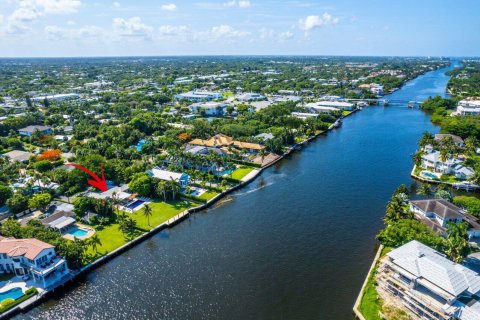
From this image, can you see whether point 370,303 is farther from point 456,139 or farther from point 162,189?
point 456,139

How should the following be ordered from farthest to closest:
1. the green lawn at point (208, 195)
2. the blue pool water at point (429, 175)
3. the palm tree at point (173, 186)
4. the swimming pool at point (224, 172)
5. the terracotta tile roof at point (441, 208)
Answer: the swimming pool at point (224, 172)
the blue pool water at point (429, 175)
the green lawn at point (208, 195)
the palm tree at point (173, 186)
the terracotta tile roof at point (441, 208)

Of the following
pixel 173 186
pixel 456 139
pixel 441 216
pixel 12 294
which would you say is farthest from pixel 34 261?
pixel 456 139

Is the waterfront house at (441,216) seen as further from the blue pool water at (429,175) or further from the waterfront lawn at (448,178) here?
the blue pool water at (429,175)

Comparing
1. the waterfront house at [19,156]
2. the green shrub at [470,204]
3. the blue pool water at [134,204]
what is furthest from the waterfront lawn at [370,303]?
the waterfront house at [19,156]

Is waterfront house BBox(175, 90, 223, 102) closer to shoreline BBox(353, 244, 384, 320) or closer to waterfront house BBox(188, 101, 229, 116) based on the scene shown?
waterfront house BBox(188, 101, 229, 116)

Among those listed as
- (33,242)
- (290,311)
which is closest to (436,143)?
(290,311)

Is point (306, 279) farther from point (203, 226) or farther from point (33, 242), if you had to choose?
point (33, 242)
